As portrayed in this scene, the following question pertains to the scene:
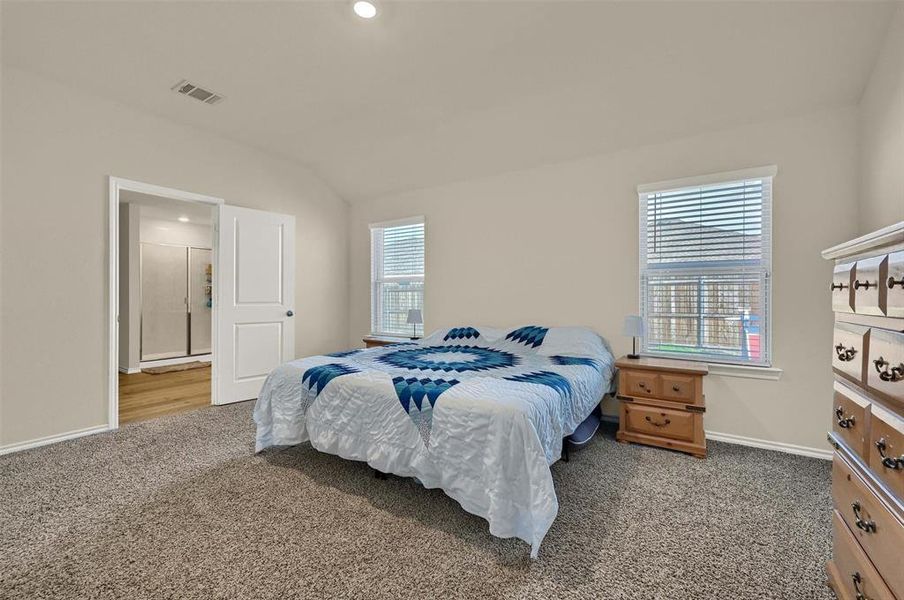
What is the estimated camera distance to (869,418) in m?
1.11

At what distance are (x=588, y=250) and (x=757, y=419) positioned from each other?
5.76 feet

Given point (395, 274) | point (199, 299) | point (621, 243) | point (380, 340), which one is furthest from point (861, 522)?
point (199, 299)

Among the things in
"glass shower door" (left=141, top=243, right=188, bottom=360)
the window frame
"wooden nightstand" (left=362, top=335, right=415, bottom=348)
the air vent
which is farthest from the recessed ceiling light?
"glass shower door" (left=141, top=243, right=188, bottom=360)

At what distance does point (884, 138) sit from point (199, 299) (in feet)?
26.7

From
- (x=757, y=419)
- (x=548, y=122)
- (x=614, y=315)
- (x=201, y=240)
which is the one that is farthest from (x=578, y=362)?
(x=201, y=240)

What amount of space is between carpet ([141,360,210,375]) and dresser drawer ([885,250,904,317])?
692 cm

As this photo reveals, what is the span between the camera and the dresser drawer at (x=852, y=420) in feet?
3.72

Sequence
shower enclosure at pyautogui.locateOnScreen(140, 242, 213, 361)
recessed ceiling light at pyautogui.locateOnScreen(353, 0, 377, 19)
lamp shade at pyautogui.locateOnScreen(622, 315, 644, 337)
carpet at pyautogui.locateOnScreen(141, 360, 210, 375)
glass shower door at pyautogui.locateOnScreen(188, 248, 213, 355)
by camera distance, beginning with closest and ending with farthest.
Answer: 1. recessed ceiling light at pyautogui.locateOnScreen(353, 0, 377, 19)
2. lamp shade at pyautogui.locateOnScreen(622, 315, 644, 337)
3. carpet at pyautogui.locateOnScreen(141, 360, 210, 375)
4. shower enclosure at pyautogui.locateOnScreen(140, 242, 213, 361)
5. glass shower door at pyautogui.locateOnScreen(188, 248, 213, 355)

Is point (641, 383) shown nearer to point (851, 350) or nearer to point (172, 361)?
point (851, 350)

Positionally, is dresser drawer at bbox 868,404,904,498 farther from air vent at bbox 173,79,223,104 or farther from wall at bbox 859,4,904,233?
air vent at bbox 173,79,223,104

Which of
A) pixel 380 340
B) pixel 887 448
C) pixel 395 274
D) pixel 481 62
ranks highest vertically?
pixel 481 62

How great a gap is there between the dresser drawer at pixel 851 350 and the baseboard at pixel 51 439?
4.47m

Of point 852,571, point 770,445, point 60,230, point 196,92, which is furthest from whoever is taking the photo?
point 196,92

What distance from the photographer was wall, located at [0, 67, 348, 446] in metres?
2.76
